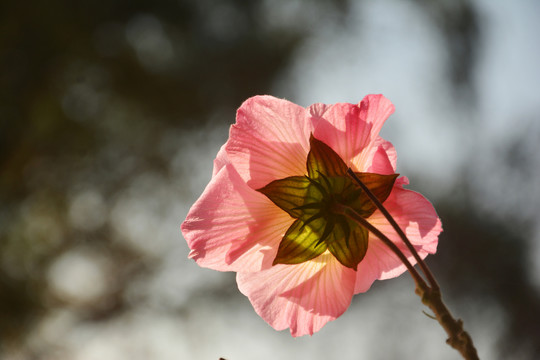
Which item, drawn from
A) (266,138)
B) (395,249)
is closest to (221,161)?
(266,138)

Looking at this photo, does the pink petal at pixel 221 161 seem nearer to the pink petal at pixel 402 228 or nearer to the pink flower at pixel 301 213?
the pink flower at pixel 301 213

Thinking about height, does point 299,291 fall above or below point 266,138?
below

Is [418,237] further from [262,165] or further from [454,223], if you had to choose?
[454,223]

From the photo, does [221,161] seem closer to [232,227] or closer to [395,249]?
[232,227]

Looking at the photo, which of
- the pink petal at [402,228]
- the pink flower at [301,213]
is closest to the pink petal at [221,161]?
the pink flower at [301,213]

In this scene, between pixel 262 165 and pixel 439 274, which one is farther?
pixel 439 274

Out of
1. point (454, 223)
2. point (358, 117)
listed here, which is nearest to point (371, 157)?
point (358, 117)
